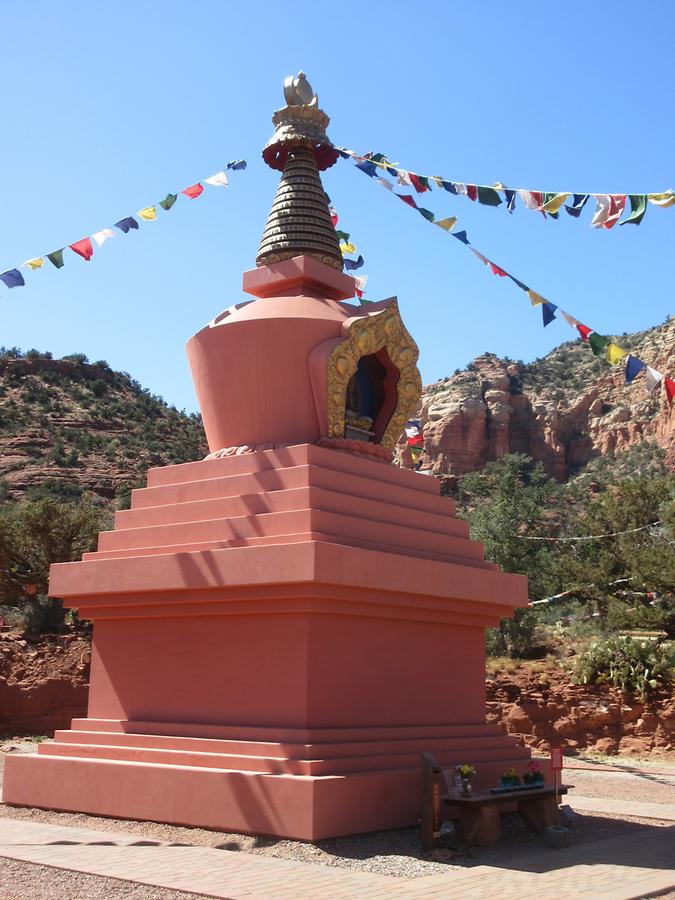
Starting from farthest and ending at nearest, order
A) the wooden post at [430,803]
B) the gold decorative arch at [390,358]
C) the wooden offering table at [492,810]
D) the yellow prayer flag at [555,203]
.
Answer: the yellow prayer flag at [555,203]
the gold decorative arch at [390,358]
the wooden offering table at [492,810]
the wooden post at [430,803]

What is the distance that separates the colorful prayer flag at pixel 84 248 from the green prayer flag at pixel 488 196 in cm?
541

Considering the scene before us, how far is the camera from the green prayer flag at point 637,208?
1084cm

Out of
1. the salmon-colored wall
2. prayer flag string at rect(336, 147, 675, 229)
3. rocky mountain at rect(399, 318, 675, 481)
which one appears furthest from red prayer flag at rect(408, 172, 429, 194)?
rocky mountain at rect(399, 318, 675, 481)

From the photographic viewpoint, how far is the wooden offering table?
8758mm

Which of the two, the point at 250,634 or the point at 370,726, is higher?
the point at 250,634

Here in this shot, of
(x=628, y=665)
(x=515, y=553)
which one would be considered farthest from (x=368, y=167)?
(x=515, y=553)

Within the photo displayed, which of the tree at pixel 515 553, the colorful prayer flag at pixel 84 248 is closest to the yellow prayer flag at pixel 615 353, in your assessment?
the colorful prayer flag at pixel 84 248

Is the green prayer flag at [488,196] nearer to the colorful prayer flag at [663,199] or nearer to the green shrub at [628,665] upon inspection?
the colorful prayer flag at [663,199]

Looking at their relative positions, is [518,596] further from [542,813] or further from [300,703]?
[300,703]

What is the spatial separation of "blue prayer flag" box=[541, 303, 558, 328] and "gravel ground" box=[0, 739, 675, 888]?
582cm

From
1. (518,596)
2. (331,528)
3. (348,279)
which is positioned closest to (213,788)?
(331,528)

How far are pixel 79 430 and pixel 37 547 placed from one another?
33547 millimetres

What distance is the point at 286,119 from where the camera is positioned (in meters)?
13.1

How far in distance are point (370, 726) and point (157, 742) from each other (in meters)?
2.21
